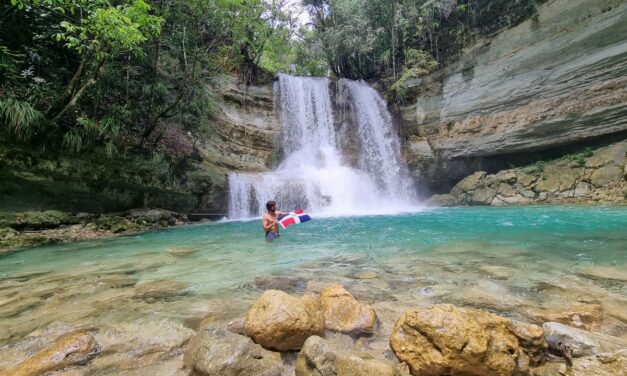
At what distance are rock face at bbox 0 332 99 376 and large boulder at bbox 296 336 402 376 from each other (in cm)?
149

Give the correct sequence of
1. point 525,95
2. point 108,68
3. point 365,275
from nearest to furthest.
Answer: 1. point 365,275
2. point 108,68
3. point 525,95

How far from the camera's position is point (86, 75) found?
8938mm

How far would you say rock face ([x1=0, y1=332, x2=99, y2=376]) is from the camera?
6.30 feet

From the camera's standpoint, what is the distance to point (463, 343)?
1.79 meters

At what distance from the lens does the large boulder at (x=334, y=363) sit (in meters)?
1.75

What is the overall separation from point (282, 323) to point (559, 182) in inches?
605

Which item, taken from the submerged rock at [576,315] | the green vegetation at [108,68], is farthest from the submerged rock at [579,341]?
the green vegetation at [108,68]

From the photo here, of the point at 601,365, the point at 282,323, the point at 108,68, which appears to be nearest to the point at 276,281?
the point at 282,323

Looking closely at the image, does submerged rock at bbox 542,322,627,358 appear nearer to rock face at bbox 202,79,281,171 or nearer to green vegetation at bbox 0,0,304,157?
green vegetation at bbox 0,0,304,157

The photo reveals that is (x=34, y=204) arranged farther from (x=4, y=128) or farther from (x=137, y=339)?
(x=137, y=339)

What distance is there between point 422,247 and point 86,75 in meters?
10.2

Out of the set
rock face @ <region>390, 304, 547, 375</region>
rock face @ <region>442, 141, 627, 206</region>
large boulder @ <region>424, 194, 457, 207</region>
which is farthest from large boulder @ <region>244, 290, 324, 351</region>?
large boulder @ <region>424, 194, 457, 207</region>

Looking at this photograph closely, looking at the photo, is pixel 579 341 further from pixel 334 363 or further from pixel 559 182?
pixel 559 182

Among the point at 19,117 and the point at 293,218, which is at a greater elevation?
the point at 19,117
